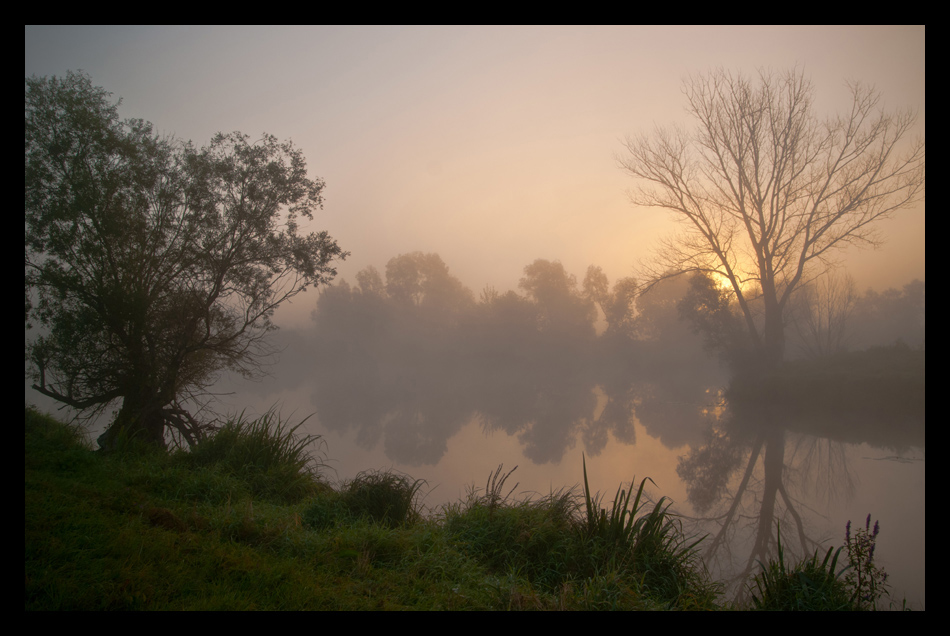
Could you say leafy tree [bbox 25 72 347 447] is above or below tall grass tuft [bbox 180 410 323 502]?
above

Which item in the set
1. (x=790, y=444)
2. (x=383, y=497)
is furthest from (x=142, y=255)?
(x=790, y=444)

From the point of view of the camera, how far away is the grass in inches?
87.1

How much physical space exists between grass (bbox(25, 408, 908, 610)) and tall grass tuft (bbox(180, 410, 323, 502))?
0.03 m

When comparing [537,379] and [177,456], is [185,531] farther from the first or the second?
[537,379]

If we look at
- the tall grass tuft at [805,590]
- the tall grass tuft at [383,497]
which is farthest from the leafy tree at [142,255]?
the tall grass tuft at [805,590]

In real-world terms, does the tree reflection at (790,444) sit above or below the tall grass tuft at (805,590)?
above

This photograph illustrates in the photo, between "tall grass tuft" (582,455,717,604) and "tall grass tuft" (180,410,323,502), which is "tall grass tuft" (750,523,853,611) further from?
"tall grass tuft" (180,410,323,502)

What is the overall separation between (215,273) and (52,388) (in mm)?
3040

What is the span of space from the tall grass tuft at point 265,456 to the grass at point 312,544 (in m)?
0.03

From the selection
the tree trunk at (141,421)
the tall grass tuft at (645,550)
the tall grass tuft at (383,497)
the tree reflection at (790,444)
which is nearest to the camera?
the tall grass tuft at (645,550)

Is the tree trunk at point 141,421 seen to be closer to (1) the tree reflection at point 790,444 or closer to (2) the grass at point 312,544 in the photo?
(2) the grass at point 312,544

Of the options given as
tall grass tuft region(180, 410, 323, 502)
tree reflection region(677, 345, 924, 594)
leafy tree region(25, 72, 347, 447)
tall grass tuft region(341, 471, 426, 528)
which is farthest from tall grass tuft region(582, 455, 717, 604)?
leafy tree region(25, 72, 347, 447)

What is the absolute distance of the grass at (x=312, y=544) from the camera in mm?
2213
